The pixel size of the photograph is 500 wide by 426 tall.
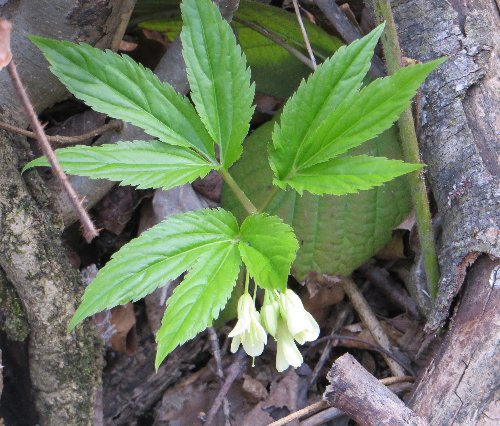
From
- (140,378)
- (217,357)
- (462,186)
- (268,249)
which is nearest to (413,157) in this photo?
(462,186)

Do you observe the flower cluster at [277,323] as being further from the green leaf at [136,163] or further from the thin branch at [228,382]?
the thin branch at [228,382]

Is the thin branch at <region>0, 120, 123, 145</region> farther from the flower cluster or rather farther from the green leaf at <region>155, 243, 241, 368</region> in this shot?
the flower cluster

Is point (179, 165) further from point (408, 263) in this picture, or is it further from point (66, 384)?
point (408, 263)

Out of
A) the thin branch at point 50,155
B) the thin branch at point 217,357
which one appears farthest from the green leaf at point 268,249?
the thin branch at point 217,357

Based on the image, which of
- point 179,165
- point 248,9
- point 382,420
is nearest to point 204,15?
point 179,165

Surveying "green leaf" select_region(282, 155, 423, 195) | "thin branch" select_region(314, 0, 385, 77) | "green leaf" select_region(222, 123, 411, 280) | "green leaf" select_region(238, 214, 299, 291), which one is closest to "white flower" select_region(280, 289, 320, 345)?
"green leaf" select_region(238, 214, 299, 291)

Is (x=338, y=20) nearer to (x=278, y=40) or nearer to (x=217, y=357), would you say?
(x=278, y=40)
